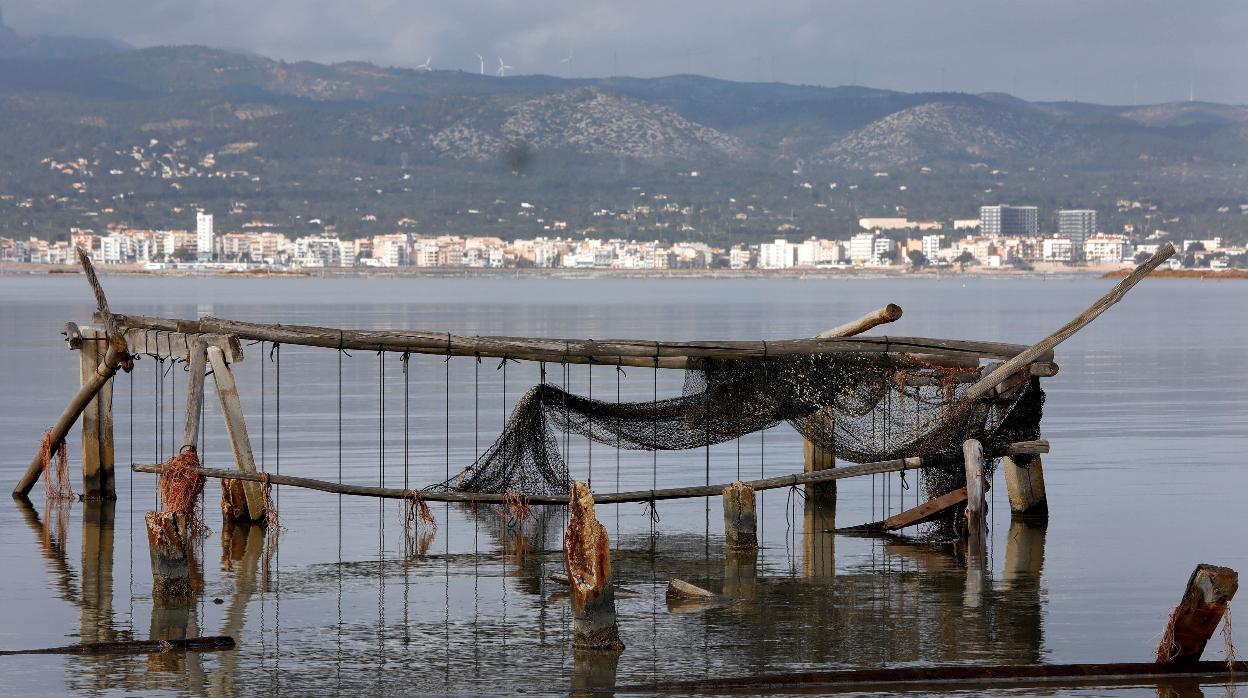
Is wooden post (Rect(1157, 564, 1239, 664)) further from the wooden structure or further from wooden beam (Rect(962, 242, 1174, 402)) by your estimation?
wooden beam (Rect(962, 242, 1174, 402))

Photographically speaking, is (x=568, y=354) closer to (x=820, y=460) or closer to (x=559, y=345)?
(x=559, y=345)

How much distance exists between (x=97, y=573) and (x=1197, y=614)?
9569 mm

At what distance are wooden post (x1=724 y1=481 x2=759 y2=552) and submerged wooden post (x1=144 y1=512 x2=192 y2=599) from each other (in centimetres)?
500

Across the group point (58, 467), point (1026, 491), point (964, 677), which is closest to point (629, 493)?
point (1026, 491)

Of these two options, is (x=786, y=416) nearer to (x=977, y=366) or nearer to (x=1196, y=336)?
(x=977, y=366)

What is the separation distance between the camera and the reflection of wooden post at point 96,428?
19.2m

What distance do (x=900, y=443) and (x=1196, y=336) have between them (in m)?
52.1

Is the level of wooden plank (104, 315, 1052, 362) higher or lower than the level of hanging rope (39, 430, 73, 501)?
higher

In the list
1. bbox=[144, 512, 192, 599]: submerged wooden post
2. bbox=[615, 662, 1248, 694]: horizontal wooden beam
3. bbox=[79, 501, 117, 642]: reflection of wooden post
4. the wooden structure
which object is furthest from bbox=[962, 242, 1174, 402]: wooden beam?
bbox=[79, 501, 117, 642]: reflection of wooden post

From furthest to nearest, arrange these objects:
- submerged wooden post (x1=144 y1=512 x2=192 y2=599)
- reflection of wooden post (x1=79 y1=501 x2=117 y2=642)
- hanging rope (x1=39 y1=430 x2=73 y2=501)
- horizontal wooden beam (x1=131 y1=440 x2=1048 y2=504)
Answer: hanging rope (x1=39 y1=430 x2=73 y2=501)
horizontal wooden beam (x1=131 y1=440 x2=1048 y2=504)
submerged wooden post (x1=144 y1=512 x2=192 y2=599)
reflection of wooden post (x1=79 y1=501 x2=117 y2=642)

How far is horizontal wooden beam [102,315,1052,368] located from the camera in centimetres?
1681

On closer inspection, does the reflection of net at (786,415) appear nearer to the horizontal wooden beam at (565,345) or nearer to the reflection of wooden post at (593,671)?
the horizontal wooden beam at (565,345)

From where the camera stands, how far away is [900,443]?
17516mm

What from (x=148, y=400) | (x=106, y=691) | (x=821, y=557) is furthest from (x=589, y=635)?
(x=148, y=400)
